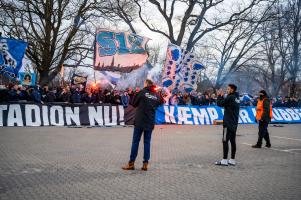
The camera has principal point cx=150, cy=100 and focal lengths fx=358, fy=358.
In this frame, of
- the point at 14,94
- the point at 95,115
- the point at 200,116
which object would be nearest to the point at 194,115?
the point at 200,116

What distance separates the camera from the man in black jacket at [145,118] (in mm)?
7516

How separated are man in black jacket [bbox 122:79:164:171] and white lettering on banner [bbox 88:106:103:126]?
10133 mm

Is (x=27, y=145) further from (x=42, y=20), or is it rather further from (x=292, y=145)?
(x=42, y=20)

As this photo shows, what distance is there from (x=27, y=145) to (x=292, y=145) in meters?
8.99

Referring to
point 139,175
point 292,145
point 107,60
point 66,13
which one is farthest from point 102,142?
point 66,13

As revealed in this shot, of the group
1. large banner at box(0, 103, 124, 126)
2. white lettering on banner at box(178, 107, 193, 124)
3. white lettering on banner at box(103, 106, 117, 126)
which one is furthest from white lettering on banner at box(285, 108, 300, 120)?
white lettering on banner at box(103, 106, 117, 126)

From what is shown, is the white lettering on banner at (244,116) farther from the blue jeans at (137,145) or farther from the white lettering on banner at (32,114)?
the blue jeans at (137,145)

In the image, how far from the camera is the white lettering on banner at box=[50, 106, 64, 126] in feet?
54.2

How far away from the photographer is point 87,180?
6285mm

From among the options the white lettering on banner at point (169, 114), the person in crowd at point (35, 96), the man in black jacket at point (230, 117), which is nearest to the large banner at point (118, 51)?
the white lettering on banner at point (169, 114)

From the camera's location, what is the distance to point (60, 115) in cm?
1677

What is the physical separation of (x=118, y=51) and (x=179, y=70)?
397 cm

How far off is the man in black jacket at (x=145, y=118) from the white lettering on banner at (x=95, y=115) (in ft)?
33.2

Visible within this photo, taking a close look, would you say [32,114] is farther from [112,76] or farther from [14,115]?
[112,76]
